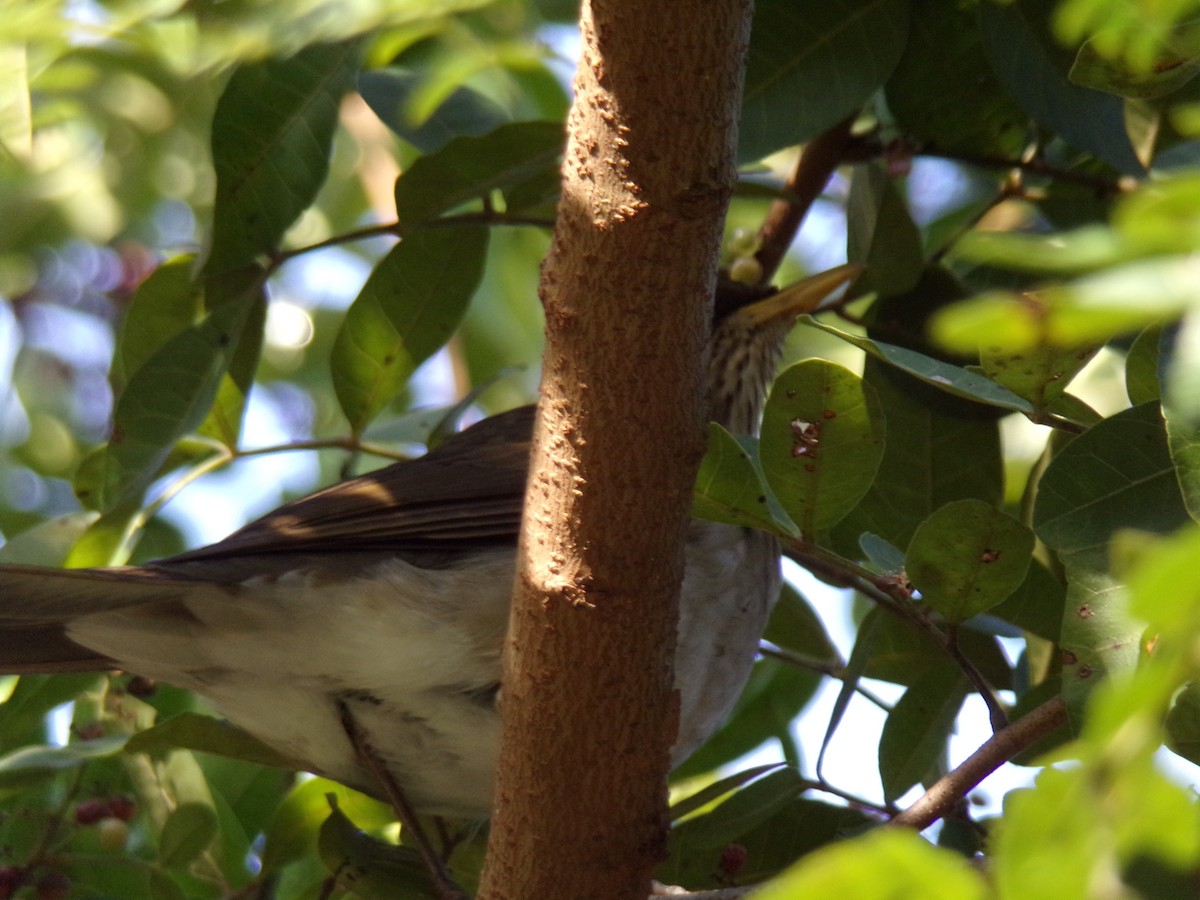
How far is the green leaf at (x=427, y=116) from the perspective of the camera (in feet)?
9.59

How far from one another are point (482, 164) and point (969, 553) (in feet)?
4.44

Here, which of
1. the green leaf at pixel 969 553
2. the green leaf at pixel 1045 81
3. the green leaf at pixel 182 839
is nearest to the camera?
the green leaf at pixel 969 553

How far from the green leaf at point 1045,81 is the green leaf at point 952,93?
0.20m

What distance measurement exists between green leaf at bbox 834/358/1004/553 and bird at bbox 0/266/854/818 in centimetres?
39

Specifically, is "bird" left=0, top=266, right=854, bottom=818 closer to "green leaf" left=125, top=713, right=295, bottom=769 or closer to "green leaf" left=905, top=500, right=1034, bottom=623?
"green leaf" left=125, top=713, right=295, bottom=769

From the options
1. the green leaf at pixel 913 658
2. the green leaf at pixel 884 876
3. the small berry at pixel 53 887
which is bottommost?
the green leaf at pixel 884 876

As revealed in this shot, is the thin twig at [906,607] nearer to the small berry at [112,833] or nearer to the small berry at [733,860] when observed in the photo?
the small berry at [733,860]

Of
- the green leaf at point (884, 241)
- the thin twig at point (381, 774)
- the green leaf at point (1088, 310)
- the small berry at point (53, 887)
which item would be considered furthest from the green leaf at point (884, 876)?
the small berry at point (53, 887)

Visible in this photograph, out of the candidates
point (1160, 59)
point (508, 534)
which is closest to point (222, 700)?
point (508, 534)

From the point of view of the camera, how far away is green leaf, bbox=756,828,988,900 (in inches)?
28.4

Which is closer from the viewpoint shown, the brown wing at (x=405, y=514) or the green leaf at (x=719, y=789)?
the green leaf at (x=719, y=789)

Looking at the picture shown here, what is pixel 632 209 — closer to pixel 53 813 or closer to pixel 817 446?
pixel 817 446

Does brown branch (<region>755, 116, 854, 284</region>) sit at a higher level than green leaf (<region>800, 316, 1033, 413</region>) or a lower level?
higher

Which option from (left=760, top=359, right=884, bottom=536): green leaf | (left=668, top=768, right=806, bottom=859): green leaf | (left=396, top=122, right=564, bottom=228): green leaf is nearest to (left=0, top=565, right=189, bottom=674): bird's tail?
(left=396, top=122, right=564, bottom=228): green leaf
